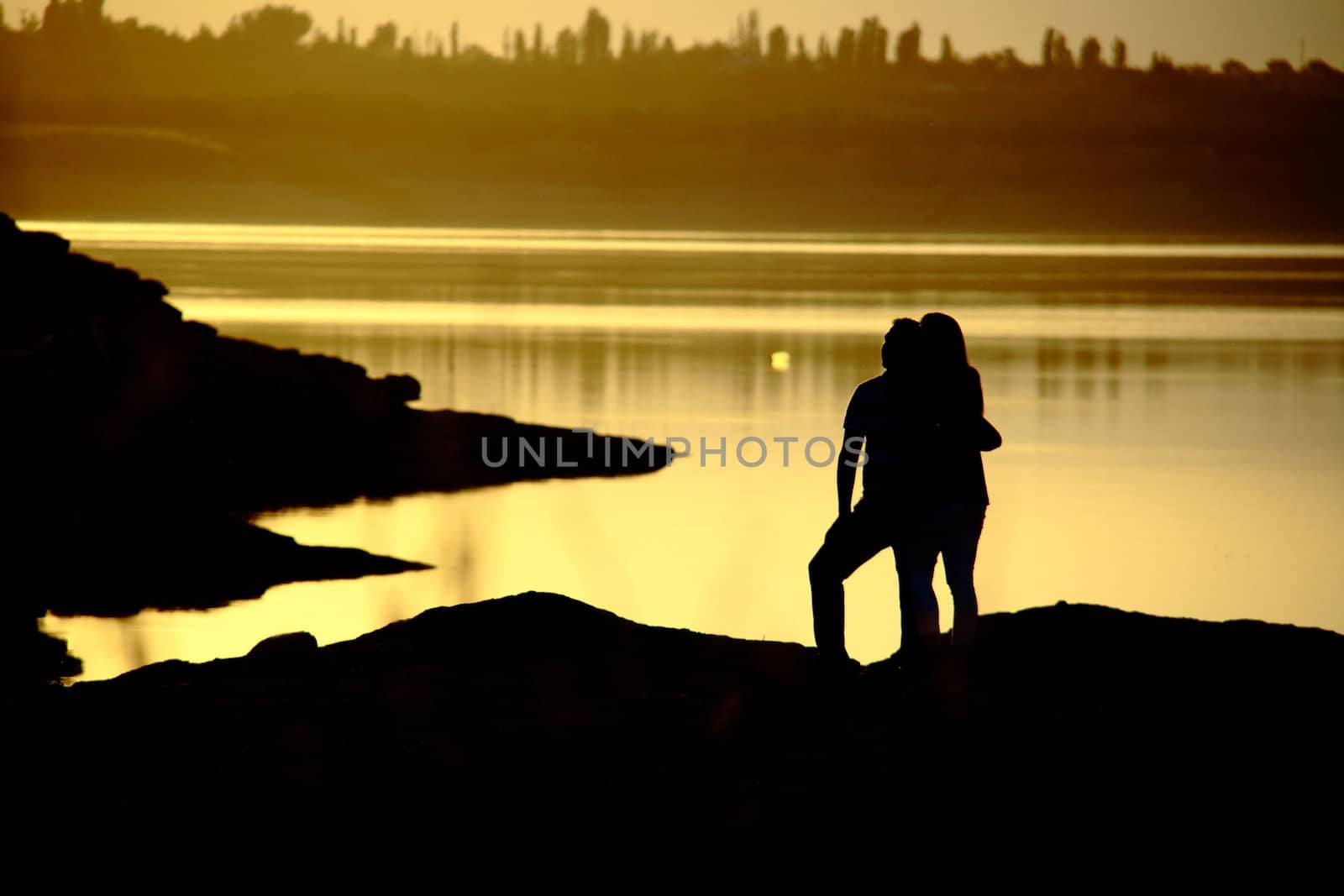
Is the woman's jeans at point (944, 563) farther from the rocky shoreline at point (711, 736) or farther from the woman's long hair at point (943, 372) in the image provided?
the woman's long hair at point (943, 372)

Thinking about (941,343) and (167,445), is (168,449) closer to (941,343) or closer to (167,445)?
(167,445)

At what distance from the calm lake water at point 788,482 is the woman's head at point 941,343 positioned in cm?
409

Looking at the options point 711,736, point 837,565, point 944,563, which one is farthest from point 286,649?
point 944,563

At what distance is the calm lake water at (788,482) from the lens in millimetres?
20406

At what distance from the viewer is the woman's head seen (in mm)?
9375

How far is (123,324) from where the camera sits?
35.1 m

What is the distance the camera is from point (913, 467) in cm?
948

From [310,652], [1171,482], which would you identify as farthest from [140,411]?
[310,652]

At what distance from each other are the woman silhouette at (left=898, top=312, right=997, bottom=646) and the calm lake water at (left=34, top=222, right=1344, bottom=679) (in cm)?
366

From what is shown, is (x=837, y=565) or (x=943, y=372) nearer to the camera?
(x=943, y=372)

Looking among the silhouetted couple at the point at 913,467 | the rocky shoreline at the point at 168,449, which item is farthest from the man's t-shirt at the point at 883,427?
the rocky shoreline at the point at 168,449

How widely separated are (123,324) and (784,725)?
27.9 metres

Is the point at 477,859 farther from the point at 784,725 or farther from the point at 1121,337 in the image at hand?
the point at 1121,337

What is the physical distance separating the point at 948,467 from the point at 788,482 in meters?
24.5
